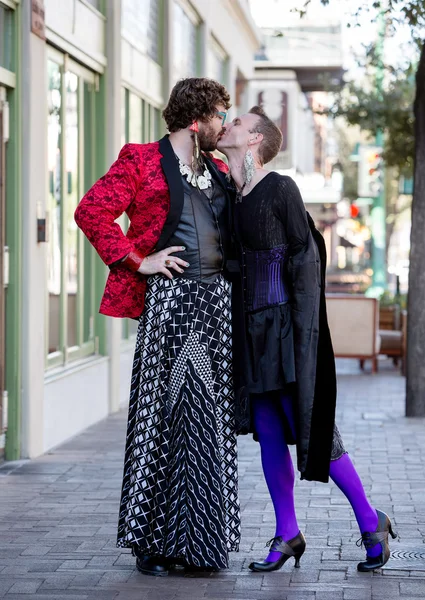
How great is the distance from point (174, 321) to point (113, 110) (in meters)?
5.63

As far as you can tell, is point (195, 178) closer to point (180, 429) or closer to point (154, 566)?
point (180, 429)

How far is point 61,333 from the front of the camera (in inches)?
349

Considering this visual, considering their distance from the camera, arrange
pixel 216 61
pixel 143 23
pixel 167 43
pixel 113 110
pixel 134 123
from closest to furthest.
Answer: pixel 113 110 < pixel 134 123 < pixel 143 23 < pixel 167 43 < pixel 216 61

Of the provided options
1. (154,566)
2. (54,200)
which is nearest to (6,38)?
(54,200)

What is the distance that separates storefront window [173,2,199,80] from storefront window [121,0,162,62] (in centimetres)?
71

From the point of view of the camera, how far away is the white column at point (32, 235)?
7.51 meters

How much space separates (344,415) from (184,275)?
19.0ft

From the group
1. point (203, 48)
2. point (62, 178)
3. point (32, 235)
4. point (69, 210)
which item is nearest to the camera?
point (32, 235)

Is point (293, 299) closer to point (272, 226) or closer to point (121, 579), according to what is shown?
point (272, 226)

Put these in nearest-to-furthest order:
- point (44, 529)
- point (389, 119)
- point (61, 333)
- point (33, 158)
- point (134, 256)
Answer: point (134, 256)
point (44, 529)
point (33, 158)
point (61, 333)
point (389, 119)

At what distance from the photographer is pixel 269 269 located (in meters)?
4.77

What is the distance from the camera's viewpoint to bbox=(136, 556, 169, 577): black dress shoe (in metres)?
4.84

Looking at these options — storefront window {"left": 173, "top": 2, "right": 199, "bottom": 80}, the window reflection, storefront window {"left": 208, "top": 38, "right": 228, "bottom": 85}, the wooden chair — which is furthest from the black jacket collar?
storefront window {"left": 208, "top": 38, "right": 228, "bottom": 85}

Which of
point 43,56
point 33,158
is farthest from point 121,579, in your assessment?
point 43,56
